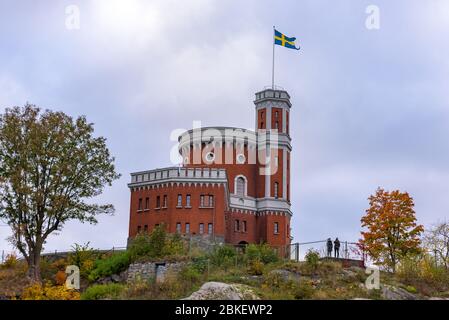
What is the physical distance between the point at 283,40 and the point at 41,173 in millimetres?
32319

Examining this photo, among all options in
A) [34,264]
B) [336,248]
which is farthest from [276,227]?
[34,264]

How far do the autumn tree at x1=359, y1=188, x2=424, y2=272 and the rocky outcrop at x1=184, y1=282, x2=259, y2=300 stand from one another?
79.2ft

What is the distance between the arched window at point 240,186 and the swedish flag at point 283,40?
14.2 meters

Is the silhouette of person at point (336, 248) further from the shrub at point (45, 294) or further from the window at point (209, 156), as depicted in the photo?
the window at point (209, 156)

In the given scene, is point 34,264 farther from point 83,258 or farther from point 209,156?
point 209,156

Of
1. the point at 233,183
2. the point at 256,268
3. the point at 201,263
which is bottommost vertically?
the point at 256,268

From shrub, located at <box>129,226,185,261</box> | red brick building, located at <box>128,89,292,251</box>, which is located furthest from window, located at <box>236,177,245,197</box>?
shrub, located at <box>129,226,185,261</box>

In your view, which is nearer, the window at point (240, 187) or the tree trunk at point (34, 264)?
the tree trunk at point (34, 264)

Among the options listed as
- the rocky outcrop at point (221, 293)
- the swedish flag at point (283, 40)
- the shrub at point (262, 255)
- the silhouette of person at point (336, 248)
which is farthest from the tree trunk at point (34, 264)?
the swedish flag at point (283, 40)

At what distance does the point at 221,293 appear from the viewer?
3488 cm

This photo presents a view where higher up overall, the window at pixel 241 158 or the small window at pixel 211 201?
the window at pixel 241 158

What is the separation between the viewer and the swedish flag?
74.9 metres

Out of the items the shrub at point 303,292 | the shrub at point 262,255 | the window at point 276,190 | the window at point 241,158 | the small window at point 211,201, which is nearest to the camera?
the shrub at point 303,292

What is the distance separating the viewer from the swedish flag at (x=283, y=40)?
7488cm
